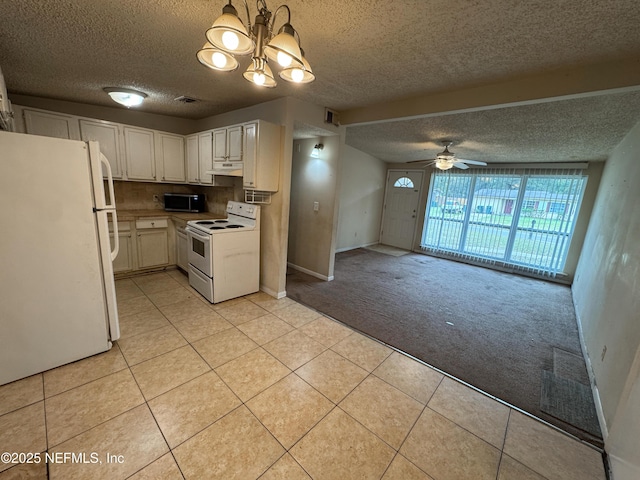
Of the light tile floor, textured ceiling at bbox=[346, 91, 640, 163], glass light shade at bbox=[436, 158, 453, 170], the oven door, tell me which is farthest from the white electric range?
glass light shade at bbox=[436, 158, 453, 170]

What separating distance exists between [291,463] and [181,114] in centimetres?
484

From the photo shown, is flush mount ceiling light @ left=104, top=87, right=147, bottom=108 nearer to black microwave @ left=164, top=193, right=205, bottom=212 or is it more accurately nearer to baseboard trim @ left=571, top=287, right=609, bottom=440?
black microwave @ left=164, top=193, right=205, bottom=212

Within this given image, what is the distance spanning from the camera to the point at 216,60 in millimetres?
1545

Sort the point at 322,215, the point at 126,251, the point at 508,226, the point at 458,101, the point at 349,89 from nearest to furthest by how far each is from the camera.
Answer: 1. the point at 458,101
2. the point at 349,89
3. the point at 126,251
4. the point at 322,215
5. the point at 508,226

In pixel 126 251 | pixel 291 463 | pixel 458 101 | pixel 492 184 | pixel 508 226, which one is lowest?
pixel 291 463

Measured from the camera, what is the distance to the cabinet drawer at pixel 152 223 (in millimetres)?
3833

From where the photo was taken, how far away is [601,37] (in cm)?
160

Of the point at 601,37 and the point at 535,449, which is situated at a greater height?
the point at 601,37

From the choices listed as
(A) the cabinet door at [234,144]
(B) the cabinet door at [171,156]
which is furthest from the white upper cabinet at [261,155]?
(B) the cabinet door at [171,156]

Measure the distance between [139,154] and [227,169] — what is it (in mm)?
1647

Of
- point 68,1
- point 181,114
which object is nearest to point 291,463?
point 68,1

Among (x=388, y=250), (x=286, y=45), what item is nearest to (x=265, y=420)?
(x=286, y=45)

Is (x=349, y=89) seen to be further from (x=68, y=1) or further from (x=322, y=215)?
(x=68, y=1)

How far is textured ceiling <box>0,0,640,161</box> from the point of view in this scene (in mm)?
1509
